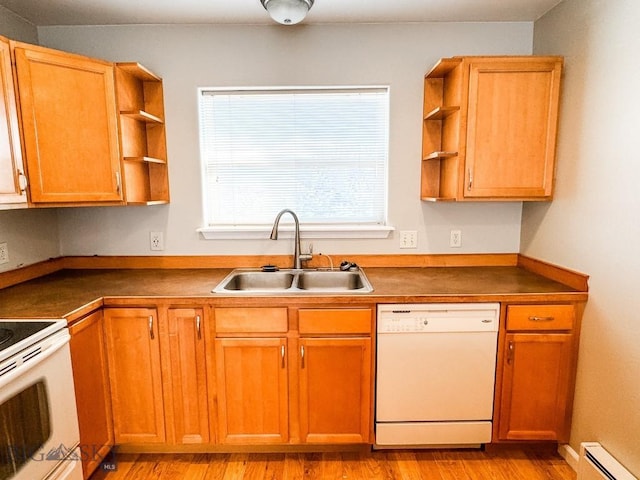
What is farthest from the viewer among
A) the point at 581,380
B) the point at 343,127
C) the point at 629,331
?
the point at 343,127

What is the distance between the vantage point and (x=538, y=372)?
179 cm

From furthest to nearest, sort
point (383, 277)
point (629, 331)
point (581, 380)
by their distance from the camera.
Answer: point (383, 277), point (581, 380), point (629, 331)

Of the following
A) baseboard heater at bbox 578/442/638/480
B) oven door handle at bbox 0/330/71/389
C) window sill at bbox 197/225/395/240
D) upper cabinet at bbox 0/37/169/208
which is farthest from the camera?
window sill at bbox 197/225/395/240

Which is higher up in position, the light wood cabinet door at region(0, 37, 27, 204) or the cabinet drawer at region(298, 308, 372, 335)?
the light wood cabinet door at region(0, 37, 27, 204)

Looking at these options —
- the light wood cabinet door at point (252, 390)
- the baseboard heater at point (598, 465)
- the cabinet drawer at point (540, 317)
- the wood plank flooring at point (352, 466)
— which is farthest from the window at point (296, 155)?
the baseboard heater at point (598, 465)

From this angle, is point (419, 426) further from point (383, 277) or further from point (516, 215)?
point (516, 215)

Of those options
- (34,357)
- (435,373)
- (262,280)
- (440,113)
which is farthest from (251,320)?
(440,113)

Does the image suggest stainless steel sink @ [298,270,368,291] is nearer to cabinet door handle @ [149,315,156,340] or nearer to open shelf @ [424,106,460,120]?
cabinet door handle @ [149,315,156,340]

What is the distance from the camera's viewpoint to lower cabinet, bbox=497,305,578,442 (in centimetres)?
176

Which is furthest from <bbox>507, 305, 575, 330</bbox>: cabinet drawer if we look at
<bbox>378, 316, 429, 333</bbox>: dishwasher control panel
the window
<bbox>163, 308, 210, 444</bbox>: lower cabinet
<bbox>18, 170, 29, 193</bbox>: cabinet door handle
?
<bbox>18, 170, 29, 193</bbox>: cabinet door handle

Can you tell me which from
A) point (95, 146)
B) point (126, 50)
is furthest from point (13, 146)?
point (126, 50)

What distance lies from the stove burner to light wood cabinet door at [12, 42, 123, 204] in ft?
2.18

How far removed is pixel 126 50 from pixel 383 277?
81.9 inches

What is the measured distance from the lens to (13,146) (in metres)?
1.59
